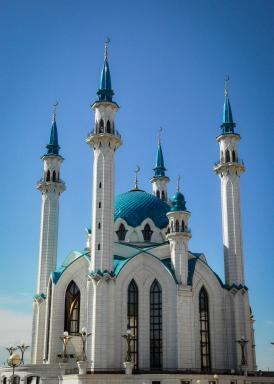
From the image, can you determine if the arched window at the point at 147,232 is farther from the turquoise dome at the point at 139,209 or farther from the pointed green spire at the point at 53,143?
the pointed green spire at the point at 53,143

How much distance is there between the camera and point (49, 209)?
196 feet

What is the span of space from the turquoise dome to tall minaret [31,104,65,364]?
677 cm

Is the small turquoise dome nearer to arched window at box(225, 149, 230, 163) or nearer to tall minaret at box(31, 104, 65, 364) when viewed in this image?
arched window at box(225, 149, 230, 163)

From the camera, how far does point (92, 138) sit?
54.2 m

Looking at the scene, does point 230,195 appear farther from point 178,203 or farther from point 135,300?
point 135,300

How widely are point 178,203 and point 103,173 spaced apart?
25.4 feet

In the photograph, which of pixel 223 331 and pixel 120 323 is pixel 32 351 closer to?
pixel 120 323

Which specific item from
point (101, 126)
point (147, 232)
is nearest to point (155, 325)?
point (147, 232)

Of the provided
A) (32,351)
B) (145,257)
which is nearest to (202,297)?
(145,257)

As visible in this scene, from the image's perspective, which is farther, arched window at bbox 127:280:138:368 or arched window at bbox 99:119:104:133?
arched window at bbox 99:119:104:133

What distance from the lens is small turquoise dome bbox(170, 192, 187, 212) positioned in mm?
53375

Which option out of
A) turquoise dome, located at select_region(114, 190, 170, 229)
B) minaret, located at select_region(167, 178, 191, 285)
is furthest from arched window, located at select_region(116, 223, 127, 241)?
minaret, located at select_region(167, 178, 191, 285)

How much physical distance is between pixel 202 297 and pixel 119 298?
8410 millimetres

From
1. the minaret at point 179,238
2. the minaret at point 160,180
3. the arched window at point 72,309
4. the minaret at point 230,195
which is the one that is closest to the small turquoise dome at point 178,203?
the minaret at point 179,238
